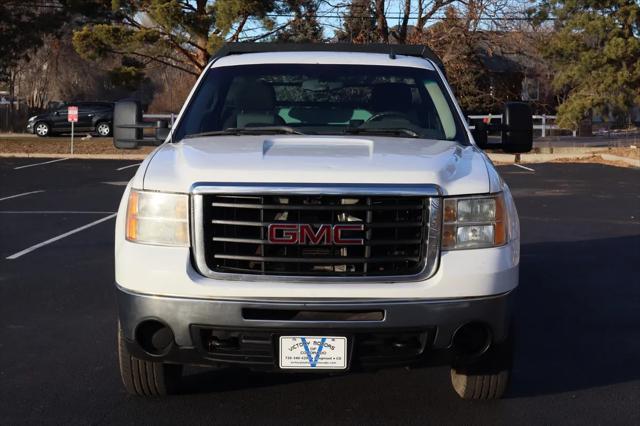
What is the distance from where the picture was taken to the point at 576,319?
22.4ft

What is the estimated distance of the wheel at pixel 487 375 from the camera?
4559 mm

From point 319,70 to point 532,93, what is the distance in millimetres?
60306

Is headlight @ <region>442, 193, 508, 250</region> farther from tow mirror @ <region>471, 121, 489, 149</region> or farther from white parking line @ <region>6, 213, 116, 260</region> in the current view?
white parking line @ <region>6, 213, 116, 260</region>

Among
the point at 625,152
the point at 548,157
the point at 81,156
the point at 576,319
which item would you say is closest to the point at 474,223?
the point at 576,319

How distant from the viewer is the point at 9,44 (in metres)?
34.9

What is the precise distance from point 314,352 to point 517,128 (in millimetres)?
2484

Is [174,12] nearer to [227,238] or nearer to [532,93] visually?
[227,238]

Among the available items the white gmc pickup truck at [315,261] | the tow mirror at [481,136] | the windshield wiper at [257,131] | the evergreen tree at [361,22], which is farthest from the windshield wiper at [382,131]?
the evergreen tree at [361,22]

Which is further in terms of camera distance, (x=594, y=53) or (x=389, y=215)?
(x=594, y=53)

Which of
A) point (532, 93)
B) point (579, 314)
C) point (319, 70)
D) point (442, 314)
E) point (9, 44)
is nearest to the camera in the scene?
point (442, 314)

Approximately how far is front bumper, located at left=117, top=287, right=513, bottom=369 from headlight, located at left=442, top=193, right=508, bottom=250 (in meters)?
0.27

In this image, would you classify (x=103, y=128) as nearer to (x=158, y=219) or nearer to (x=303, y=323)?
(x=158, y=219)

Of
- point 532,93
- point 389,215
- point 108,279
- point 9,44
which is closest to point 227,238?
point 389,215

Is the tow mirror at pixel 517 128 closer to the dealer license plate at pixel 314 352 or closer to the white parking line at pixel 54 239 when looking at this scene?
the dealer license plate at pixel 314 352
